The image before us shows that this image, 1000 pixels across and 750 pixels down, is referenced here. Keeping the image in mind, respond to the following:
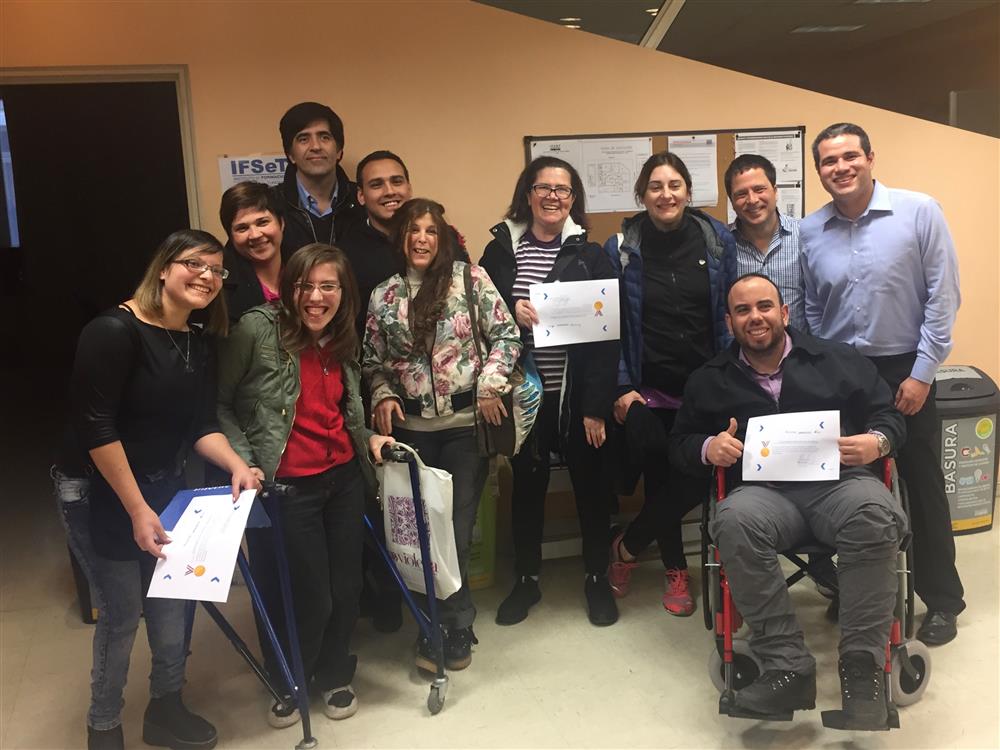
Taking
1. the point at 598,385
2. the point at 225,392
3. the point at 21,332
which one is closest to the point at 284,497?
the point at 225,392

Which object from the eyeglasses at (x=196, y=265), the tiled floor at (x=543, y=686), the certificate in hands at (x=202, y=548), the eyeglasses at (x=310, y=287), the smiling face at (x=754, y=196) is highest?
the smiling face at (x=754, y=196)

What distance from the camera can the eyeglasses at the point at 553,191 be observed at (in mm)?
2543

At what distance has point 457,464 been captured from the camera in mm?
2422

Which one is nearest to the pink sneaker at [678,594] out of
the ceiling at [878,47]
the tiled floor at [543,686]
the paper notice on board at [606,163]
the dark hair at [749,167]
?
the tiled floor at [543,686]

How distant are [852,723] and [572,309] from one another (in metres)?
1.46

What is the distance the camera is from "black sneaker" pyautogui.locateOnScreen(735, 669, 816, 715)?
1991mm

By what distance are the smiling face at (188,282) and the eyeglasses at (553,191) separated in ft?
3.72

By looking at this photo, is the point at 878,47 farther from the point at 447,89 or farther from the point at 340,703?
the point at 340,703

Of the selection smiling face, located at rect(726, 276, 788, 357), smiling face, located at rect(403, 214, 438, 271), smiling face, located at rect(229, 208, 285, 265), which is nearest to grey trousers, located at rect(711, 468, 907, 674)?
smiling face, located at rect(726, 276, 788, 357)

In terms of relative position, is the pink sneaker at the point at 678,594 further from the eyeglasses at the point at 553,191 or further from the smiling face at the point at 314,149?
the smiling face at the point at 314,149

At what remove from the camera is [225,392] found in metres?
2.12

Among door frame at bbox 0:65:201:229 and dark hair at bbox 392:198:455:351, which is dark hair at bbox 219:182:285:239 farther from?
door frame at bbox 0:65:201:229

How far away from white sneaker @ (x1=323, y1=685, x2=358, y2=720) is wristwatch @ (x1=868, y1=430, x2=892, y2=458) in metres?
1.79

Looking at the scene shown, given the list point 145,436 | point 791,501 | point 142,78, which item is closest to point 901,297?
point 791,501
